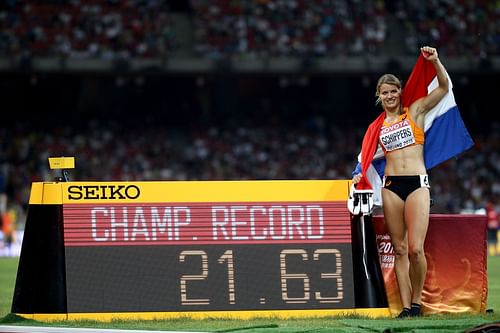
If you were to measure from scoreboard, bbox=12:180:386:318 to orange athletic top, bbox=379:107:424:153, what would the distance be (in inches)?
21.0

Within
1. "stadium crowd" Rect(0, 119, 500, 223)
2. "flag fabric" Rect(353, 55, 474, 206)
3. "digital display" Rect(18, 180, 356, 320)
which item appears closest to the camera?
"digital display" Rect(18, 180, 356, 320)

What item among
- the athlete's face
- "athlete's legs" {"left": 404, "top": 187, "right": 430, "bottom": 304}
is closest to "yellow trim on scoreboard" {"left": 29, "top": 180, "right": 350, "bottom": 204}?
"athlete's legs" {"left": 404, "top": 187, "right": 430, "bottom": 304}

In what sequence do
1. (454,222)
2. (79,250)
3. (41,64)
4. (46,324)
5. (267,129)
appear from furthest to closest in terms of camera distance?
1. (267,129)
2. (41,64)
3. (454,222)
4. (79,250)
5. (46,324)

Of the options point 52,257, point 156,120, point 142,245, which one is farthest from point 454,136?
point 156,120

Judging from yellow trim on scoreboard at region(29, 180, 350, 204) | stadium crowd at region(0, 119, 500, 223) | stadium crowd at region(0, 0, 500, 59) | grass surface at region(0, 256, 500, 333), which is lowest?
grass surface at region(0, 256, 500, 333)

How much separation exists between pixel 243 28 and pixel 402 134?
1056 inches

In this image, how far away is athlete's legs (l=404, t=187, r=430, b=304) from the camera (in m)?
8.88

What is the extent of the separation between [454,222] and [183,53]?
26.3m

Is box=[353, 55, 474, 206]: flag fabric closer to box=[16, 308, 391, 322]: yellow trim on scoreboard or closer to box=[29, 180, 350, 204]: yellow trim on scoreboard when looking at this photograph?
box=[29, 180, 350, 204]: yellow trim on scoreboard

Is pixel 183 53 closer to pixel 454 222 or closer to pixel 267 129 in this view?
pixel 267 129

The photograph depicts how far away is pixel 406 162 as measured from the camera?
9.05m

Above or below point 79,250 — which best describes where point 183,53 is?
above

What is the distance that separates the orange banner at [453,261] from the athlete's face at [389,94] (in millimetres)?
1042

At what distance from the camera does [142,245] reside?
8.93m
